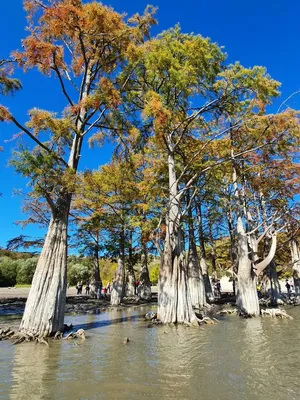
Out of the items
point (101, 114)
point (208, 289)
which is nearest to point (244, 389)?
point (101, 114)

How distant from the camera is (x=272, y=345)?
9.34 meters

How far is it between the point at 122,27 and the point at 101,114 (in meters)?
3.62

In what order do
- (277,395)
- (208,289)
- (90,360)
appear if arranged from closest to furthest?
1. (277,395)
2. (90,360)
3. (208,289)

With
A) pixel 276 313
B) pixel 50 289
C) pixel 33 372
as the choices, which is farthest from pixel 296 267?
pixel 33 372

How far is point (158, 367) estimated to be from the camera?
6.89m

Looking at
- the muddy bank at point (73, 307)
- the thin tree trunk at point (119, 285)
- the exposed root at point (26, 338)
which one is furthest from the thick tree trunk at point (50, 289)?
the thin tree trunk at point (119, 285)

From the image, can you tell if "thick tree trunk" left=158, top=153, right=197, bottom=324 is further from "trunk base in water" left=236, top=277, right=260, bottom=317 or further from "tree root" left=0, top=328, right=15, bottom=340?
"tree root" left=0, top=328, right=15, bottom=340

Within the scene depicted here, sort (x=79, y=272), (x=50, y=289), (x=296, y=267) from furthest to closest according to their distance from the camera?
(x=79, y=272) < (x=296, y=267) < (x=50, y=289)

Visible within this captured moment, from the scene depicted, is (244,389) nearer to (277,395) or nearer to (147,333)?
(277,395)

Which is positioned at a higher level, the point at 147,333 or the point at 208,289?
the point at 208,289

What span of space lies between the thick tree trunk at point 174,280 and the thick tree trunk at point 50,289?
5.07m

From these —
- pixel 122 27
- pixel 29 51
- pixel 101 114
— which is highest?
pixel 122 27

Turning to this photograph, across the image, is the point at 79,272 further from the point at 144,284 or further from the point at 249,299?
the point at 249,299

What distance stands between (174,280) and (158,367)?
7.20 m
